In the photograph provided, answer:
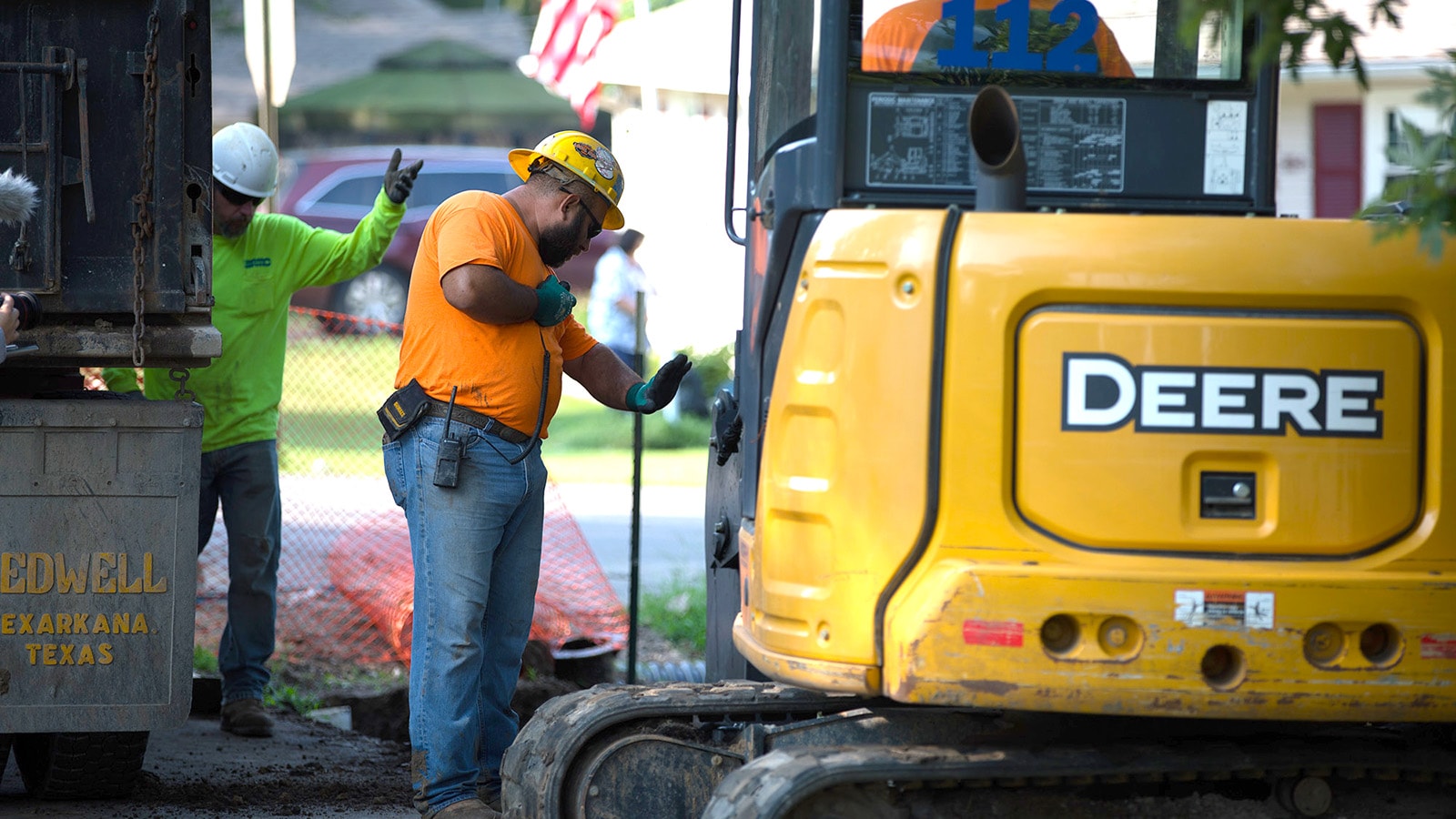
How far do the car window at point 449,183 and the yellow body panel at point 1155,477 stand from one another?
783 inches

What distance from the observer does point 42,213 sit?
4441mm

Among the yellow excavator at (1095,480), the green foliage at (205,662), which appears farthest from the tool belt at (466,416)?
the green foliage at (205,662)

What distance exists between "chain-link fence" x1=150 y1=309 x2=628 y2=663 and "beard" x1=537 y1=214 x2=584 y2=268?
230 centimetres

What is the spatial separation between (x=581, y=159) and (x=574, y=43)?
1117 cm

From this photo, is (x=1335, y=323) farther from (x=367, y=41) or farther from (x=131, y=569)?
(x=367, y=41)

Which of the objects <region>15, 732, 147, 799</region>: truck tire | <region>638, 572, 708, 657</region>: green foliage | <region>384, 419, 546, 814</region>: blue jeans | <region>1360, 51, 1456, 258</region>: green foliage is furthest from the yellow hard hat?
<region>638, 572, 708, 657</region>: green foliage

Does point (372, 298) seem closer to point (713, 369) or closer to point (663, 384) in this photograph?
point (713, 369)

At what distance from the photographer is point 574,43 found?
610 inches

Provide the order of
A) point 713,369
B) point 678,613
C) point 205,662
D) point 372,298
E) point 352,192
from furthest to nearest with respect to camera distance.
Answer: point 352,192
point 372,298
point 713,369
point 678,613
point 205,662

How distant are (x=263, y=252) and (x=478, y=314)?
203 cm

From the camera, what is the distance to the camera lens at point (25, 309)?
4.38m

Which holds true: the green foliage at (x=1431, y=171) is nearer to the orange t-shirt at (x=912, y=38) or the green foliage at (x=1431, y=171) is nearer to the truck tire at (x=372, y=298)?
the orange t-shirt at (x=912, y=38)

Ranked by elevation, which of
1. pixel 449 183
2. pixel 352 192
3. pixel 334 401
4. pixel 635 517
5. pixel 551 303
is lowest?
pixel 635 517

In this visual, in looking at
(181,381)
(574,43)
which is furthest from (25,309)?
(574,43)
